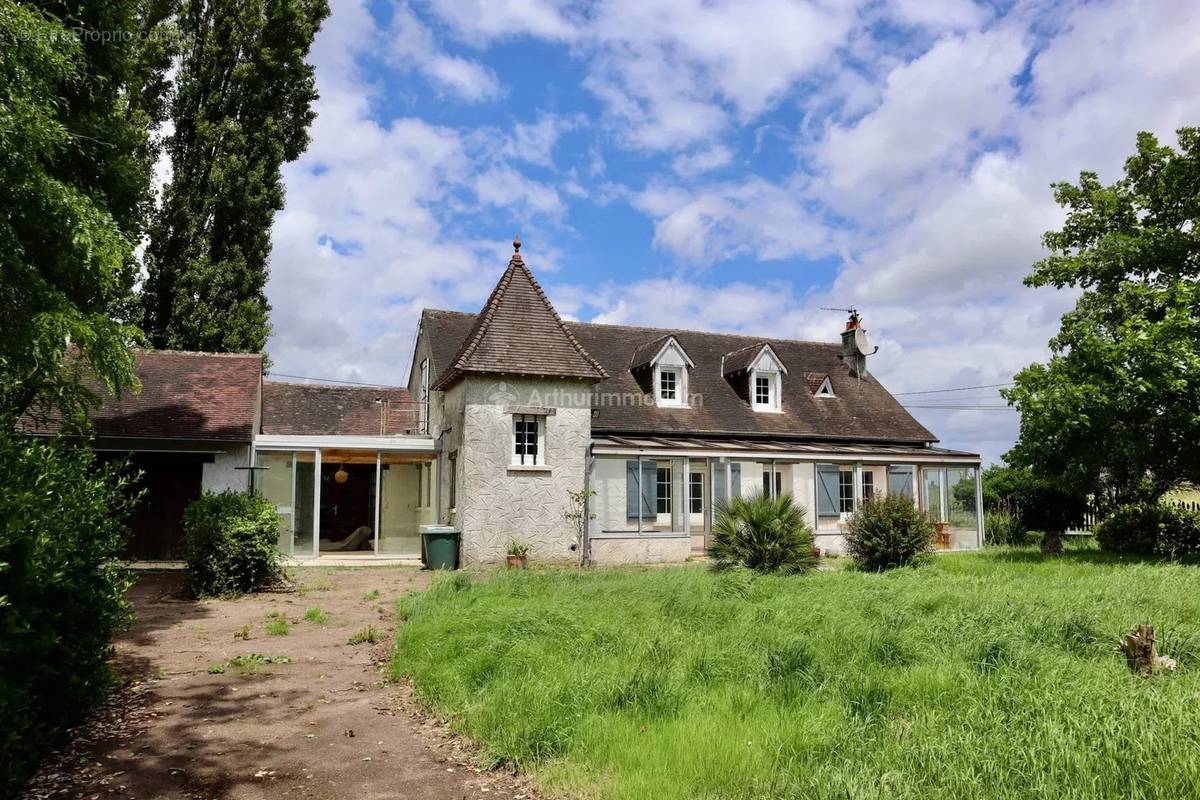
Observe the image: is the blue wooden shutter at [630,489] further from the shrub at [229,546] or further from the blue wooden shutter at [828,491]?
the shrub at [229,546]

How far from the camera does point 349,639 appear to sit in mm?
10227

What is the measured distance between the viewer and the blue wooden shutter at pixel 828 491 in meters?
23.9

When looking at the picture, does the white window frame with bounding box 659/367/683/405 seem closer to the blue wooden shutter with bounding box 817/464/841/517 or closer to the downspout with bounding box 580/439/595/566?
the blue wooden shutter with bounding box 817/464/841/517

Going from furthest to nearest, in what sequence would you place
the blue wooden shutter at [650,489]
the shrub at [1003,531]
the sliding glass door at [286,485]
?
the shrub at [1003,531]
the blue wooden shutter at [650,489]
the sliding glass door at [286,485]

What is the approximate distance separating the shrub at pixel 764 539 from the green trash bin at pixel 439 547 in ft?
20.7

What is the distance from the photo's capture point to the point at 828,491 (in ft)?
79.8

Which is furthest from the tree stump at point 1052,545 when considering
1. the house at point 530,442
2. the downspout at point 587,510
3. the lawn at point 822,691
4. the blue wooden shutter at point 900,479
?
the downspout at point 587,510

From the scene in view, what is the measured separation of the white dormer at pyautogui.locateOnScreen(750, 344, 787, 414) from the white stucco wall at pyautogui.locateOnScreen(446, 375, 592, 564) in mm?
7989

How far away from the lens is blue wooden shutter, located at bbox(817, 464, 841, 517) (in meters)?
23.9

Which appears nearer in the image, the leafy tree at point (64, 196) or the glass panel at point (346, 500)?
the leafy tree at point (64, 196)

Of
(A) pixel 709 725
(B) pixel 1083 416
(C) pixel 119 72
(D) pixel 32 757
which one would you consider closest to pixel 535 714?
(A) pixel 709 725

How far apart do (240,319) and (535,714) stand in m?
23.2

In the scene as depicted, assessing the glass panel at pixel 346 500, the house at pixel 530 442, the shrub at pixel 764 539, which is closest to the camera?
the shrub at pixel 764 539

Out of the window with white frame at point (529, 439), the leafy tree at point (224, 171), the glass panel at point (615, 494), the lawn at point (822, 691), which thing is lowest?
the lawn at point (822, 691)
